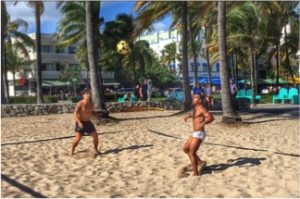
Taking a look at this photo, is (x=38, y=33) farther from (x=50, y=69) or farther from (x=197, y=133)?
(x=50, y=69)

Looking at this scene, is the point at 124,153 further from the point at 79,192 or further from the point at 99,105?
the point at 99,105

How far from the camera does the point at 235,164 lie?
937 cm

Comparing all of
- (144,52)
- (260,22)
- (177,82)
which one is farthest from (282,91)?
(177,82)

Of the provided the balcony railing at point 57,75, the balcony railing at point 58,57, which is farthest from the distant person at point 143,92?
the balcony railing at point 58,57

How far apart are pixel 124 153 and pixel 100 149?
69 cm

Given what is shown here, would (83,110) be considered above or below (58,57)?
below

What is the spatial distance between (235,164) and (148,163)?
1.53 metres

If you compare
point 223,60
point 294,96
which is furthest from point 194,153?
point 294,96

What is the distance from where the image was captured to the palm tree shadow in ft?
29.6

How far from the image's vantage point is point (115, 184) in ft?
27.0

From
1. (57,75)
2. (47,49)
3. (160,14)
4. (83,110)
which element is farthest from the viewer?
(47,49)

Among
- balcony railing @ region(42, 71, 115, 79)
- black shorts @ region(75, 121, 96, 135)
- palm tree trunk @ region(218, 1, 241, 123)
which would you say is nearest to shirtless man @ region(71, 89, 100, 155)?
black shorts @ region(75, 121, 96, 135)

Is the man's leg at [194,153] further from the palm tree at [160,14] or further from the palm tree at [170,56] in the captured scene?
the palm tree at [170,56]

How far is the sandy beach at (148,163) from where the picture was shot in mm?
7812
